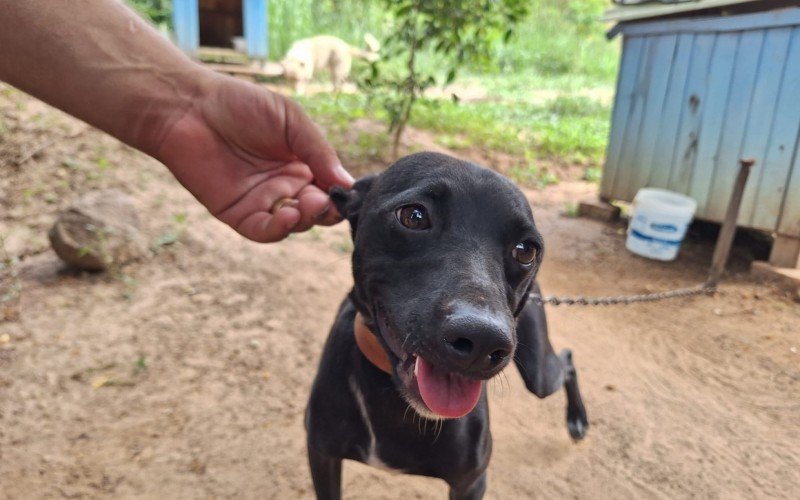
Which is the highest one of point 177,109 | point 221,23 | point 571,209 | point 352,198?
point 221,23

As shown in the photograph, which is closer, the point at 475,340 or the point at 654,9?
the point at 475,340

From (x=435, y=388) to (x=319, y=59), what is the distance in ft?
38.2

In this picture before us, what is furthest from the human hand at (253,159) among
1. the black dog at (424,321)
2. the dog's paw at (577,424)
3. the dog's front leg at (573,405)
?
the dog's paw at (577,424)

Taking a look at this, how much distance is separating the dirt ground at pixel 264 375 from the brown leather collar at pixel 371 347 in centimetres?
92

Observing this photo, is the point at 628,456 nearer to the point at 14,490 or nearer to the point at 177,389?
the point at 177,389

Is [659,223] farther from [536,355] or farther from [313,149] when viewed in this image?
[313,149]

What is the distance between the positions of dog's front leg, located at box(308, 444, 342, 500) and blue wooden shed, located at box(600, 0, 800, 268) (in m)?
4.48

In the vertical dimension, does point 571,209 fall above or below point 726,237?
below

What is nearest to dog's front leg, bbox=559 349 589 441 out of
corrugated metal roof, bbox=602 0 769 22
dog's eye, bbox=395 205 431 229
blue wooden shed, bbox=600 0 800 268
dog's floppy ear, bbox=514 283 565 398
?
dog's floppy ear, bbox=514 283 565 398

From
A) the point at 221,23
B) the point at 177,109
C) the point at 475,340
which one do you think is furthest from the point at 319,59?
the point at 475,340

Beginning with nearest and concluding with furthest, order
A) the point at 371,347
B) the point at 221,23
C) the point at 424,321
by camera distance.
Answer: the point at 424,321 → the point at 371,347 → the point at 221,23

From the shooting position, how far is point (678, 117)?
593cm

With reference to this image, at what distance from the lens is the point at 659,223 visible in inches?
217

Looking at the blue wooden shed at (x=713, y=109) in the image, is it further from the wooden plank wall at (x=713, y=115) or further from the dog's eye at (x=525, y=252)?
the dog's eye at (x=525, y=252)
